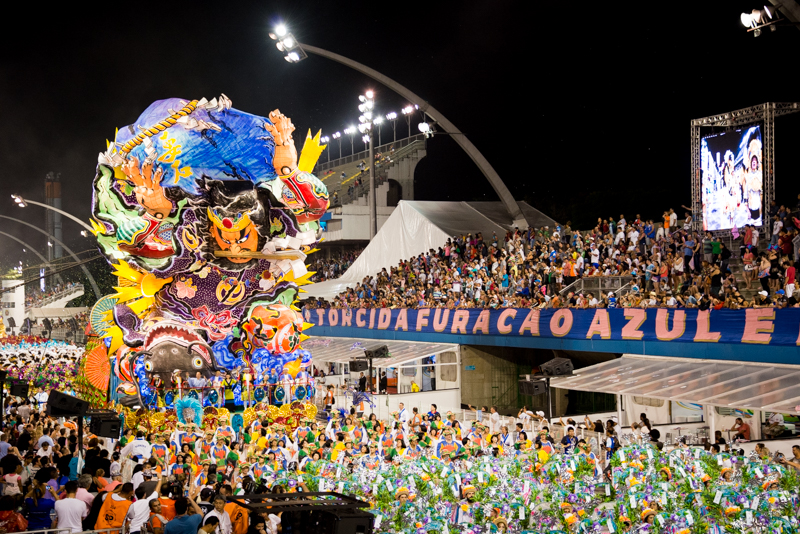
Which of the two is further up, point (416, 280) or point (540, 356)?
point (416, 280)

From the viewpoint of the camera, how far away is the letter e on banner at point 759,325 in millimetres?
16672

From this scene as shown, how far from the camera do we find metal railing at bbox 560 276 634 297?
23.1 metres

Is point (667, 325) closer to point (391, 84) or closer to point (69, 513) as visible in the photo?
point (391, 84)

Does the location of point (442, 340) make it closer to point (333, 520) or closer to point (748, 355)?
point (748, 355)

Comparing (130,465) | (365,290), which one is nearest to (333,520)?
(130,465)

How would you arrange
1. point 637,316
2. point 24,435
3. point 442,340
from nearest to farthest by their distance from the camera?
point 24,435 → point 637,316 → point 442,340

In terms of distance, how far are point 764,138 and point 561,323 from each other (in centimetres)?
693

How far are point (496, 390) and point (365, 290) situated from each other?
9.64 m

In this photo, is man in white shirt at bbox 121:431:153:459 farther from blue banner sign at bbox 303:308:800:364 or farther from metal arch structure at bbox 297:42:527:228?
metal arch structure at bbox 297:42:527:228

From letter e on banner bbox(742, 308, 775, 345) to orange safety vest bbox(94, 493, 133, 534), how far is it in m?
12.8

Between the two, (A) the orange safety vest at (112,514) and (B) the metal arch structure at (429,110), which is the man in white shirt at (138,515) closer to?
(A) the orange safety vest at (112,514)

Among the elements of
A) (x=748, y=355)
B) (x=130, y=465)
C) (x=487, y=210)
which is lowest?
(x=130, y=465)

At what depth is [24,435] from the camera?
51.8ft

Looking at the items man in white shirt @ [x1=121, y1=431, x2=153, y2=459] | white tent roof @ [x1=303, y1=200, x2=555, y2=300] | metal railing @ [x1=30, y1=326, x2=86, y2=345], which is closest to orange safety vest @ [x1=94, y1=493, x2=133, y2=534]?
man in white shirt @ [x1=121, y1=431, x2=153, y2=459]
